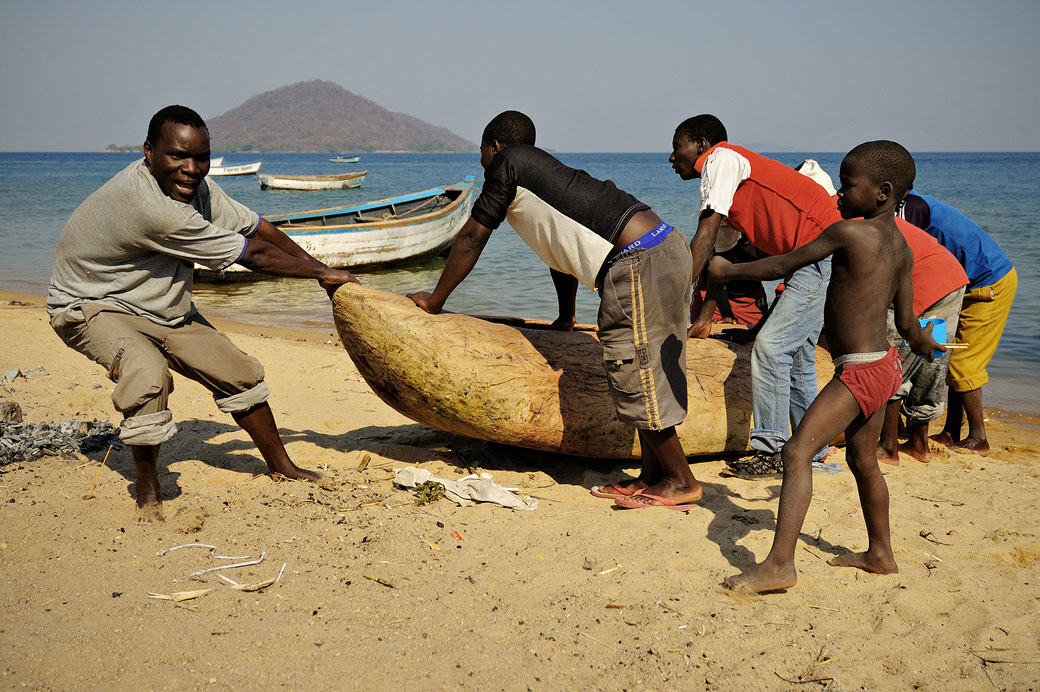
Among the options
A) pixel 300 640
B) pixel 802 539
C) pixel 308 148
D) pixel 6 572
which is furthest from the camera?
pixel 308 148

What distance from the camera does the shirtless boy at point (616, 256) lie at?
11.8ft

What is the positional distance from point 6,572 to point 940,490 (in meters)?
4.65

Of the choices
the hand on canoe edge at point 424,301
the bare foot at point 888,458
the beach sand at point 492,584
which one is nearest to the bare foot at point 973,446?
the beach sand at point 492,584

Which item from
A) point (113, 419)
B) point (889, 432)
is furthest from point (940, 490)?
point (113, 419)

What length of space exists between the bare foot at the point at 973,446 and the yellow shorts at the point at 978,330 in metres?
0.39

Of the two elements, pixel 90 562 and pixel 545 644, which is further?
pixel 90 562

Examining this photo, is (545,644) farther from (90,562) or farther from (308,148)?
(308,148)

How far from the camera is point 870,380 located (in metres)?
3.05

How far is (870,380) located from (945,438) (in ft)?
10.1

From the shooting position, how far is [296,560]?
324 centimetres

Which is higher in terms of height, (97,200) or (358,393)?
(97,200)

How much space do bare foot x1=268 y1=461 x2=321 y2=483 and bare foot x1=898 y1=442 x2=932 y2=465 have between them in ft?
12.5

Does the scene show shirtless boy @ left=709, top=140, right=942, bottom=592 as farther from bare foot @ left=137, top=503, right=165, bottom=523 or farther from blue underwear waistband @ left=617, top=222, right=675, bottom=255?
bare foot @ left=137, top=503, right=165, bottom=523

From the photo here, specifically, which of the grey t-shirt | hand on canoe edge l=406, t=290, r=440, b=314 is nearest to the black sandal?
hand on canoe edge l=406, t=290, r=440, b=314
